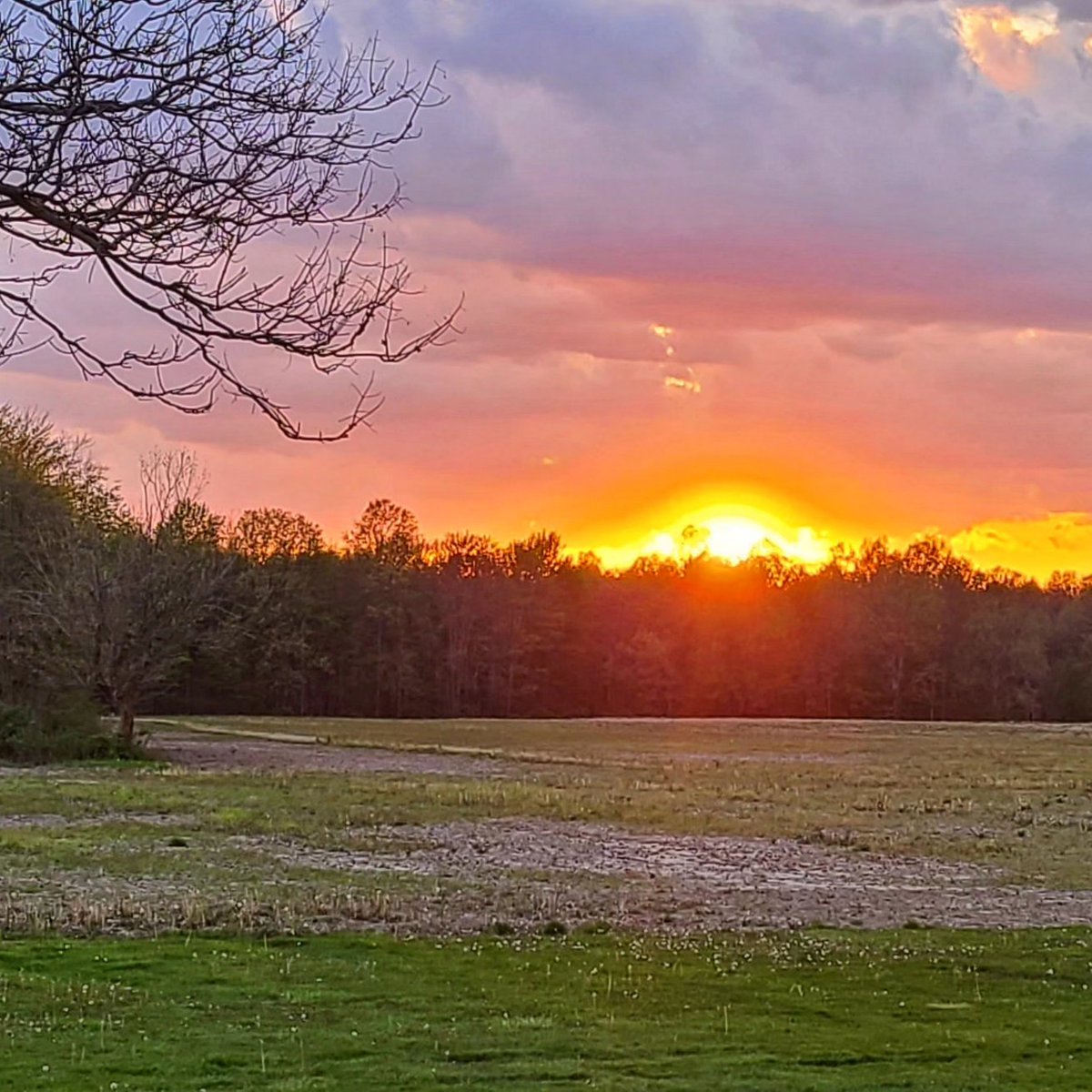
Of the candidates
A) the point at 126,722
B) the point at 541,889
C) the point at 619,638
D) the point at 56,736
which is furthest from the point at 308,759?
the point at 619,638

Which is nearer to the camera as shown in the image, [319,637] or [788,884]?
[788,884]

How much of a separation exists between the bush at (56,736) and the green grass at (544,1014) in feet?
101

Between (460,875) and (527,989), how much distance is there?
780 centimetres

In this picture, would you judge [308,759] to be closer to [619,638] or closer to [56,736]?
[56,736]

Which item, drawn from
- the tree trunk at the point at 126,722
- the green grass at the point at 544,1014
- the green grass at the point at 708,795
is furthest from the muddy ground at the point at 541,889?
the tree trunk at the point at 126,722

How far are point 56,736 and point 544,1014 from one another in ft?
115

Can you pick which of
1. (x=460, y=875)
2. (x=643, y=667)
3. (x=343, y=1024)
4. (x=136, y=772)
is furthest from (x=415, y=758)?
(x=643, y=667)

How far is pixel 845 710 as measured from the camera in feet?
310

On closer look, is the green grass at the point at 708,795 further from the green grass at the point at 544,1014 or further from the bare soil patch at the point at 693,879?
the green grass at the point at 544,1014

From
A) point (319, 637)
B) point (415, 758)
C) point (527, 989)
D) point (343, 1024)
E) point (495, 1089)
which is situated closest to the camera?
point (495, 1089)

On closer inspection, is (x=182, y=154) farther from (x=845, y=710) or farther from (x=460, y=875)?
(x=845, y=710)

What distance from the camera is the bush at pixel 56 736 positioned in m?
41.9

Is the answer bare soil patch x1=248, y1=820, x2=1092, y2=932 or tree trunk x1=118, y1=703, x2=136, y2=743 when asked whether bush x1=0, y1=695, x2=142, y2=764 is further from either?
bare soil patch x1=248, y1=820, x2=1092, y2=932

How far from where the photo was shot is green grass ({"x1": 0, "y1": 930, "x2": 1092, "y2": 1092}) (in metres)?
8.36
